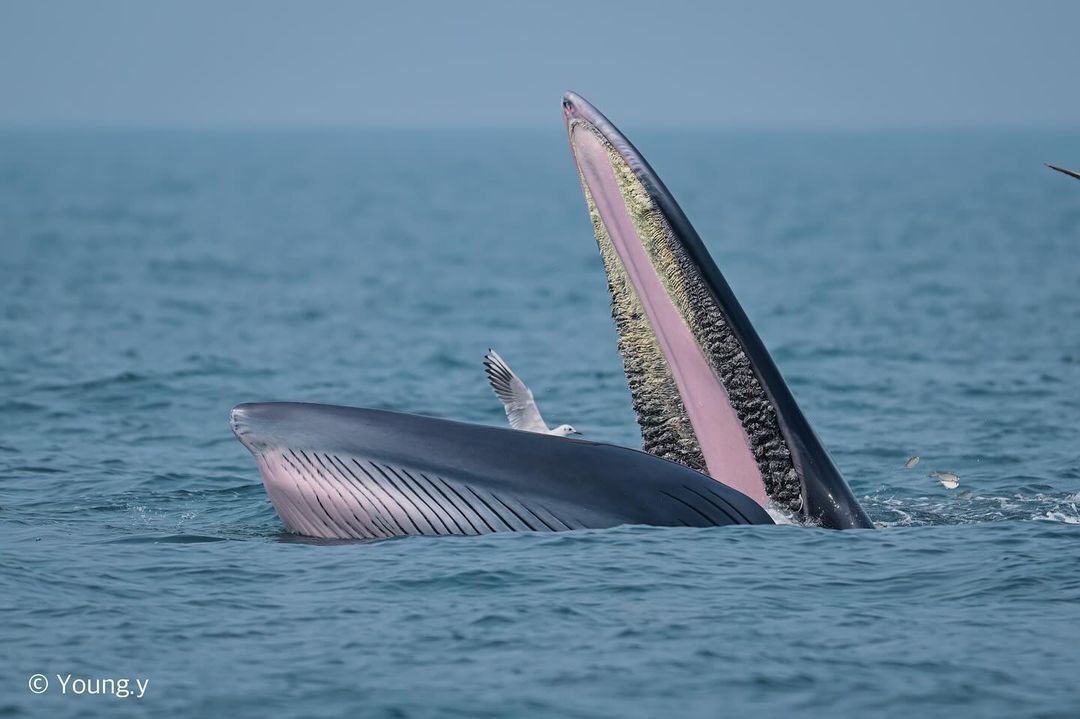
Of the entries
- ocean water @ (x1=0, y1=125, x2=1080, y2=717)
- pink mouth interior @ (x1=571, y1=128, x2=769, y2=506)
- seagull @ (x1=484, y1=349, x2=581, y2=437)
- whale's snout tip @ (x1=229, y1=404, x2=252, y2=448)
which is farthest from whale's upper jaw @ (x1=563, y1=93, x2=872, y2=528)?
whale's snout tip @ (x1=229, y1=404, x2=252, y2=448)

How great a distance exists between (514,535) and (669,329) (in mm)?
1869

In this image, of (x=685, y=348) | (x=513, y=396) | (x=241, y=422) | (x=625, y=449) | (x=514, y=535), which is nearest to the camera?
(x=685, y=348)

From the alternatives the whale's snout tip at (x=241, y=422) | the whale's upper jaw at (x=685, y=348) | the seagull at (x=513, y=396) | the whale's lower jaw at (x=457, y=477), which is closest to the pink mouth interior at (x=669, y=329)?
the whale's upper jaw at (x=685, y=348)

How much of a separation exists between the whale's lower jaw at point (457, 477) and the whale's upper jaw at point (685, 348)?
12.1 inches

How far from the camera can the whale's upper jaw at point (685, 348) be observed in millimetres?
11148

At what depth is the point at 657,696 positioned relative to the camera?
9969 millimetres

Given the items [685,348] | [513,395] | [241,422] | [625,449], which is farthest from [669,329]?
[241,422]

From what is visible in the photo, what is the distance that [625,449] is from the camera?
11703 mm

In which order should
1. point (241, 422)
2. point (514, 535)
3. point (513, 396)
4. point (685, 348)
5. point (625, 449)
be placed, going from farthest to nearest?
point (513, 396) < point (514, 535) < point (625, 449) < point (241, 422) < point (685, 348)

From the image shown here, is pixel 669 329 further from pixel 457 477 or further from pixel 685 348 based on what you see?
pixel 457 477

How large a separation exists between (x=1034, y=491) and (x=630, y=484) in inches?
243

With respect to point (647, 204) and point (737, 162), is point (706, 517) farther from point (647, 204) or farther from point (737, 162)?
point (737, 162)

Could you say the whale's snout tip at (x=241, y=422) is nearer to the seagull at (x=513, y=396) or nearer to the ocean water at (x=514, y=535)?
the ocean water at (x=514, y=535)

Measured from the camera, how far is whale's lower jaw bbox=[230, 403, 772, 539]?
448 inches
